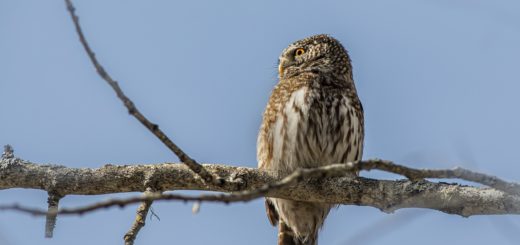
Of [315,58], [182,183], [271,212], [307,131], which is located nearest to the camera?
[182,183]

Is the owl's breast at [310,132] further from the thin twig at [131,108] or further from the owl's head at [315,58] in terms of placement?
the thin twig at [131,108]

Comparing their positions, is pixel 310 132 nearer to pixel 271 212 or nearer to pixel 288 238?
pixel 271 212

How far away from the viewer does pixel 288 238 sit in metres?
5.70

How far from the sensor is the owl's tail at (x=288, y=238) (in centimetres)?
559

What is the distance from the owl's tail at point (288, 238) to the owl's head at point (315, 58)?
1119 millimetres

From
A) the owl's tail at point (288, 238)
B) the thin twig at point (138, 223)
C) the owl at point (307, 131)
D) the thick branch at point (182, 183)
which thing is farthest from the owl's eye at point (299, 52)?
the thin twig at point (138, 223)

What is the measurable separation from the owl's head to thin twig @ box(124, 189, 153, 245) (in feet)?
6.56

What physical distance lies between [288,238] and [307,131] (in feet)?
3.72

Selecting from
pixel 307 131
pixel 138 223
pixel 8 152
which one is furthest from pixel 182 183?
pixel 307 131

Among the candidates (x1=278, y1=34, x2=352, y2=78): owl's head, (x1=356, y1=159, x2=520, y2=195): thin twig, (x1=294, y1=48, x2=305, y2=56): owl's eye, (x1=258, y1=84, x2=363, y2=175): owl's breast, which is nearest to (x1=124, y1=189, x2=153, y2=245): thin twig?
(x1=258, y1=84, x2=363, y2=175): owl's breast

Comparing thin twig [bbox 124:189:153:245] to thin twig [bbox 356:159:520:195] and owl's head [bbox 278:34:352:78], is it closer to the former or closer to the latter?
thin twig [bbox 356:159:520:195]

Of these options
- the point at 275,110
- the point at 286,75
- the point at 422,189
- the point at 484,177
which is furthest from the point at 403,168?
the point at 286,75

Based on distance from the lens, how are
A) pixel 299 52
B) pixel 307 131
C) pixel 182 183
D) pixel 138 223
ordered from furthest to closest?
1. pixel 299 52
2. pixel 307 131
3. pixel 182 183
4. pixel 138 223

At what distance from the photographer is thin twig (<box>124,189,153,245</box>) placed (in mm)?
3812
